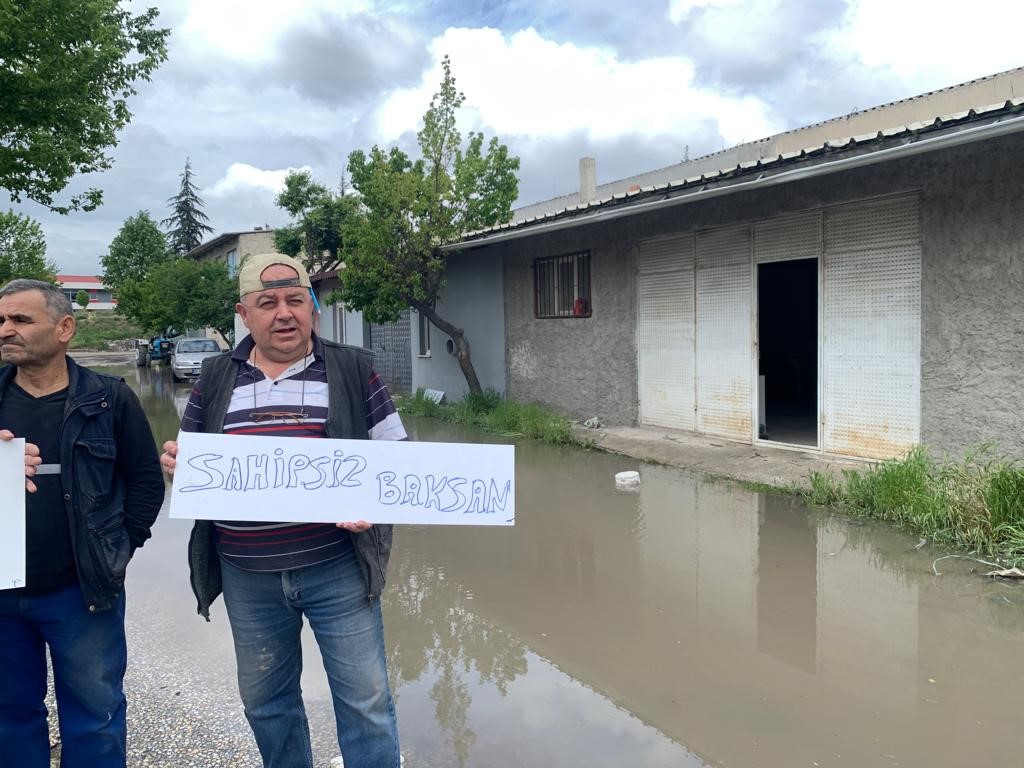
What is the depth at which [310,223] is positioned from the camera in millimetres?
22281

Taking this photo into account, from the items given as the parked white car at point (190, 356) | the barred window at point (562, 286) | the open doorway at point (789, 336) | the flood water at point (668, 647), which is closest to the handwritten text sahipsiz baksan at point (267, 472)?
the flood water at point (668, 647)

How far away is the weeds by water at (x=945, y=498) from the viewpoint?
514cm

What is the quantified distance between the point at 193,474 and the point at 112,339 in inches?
2409

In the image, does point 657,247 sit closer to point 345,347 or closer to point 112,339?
point 345,347

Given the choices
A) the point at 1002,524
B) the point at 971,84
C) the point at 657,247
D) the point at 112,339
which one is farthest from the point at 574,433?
the point at 112,339

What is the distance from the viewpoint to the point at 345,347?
8.36 ft

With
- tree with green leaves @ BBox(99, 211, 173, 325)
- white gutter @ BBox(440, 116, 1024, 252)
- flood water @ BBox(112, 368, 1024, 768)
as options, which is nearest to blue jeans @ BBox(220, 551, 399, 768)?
flood water @ BBox(112, 368, 1024, 768)

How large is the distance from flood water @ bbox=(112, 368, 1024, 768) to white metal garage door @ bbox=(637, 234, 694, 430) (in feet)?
11.1

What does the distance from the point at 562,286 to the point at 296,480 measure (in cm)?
985

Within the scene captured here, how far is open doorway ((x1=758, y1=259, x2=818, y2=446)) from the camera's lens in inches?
555

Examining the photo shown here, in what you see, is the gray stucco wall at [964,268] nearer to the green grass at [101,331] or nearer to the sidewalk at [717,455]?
the sidewalk at [717,455]

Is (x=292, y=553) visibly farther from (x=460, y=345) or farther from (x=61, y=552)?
(x=460, y=345)

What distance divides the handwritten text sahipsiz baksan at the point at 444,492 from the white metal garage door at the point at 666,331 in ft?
24.6

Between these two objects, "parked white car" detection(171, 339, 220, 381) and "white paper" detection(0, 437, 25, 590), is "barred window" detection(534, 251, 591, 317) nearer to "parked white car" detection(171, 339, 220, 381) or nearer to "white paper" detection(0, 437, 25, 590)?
"white paper" detection(0, 437, 25, 590)
